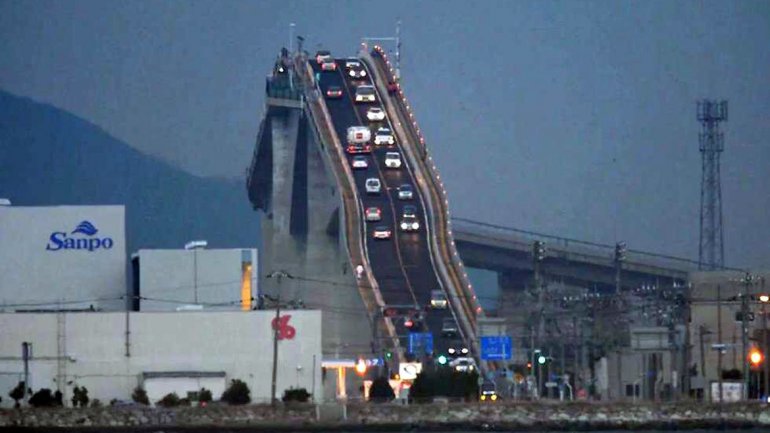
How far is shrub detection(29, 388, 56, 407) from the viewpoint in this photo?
46.5 m

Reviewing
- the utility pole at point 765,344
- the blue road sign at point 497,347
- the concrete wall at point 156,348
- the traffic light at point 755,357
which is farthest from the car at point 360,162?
the concrete wall at point 156,348

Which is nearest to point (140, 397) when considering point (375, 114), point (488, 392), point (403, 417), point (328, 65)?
point (403, 417)

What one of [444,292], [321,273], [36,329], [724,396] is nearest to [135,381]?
[36,329]

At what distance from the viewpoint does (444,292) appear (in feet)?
249

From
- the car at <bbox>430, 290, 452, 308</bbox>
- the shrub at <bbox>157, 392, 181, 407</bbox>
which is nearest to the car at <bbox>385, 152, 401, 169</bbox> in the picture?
the car at <bbox>430, 290, 452, 308</bbox>

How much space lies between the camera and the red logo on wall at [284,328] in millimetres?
50312

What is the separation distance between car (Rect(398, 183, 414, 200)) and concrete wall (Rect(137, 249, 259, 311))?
2508cm

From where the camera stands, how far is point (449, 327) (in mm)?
72625

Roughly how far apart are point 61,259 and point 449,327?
20235mm

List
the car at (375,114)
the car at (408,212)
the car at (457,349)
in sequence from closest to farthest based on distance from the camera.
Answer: the car at (457,349) < the car at (408,212) < the car at (375,114)

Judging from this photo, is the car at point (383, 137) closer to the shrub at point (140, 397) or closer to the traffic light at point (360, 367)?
the traffic light at point (360, 367)

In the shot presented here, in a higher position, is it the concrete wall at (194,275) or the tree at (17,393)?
the concrete wall at (194,275)

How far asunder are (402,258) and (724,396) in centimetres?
3270

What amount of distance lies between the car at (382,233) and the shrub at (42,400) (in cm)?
3546
